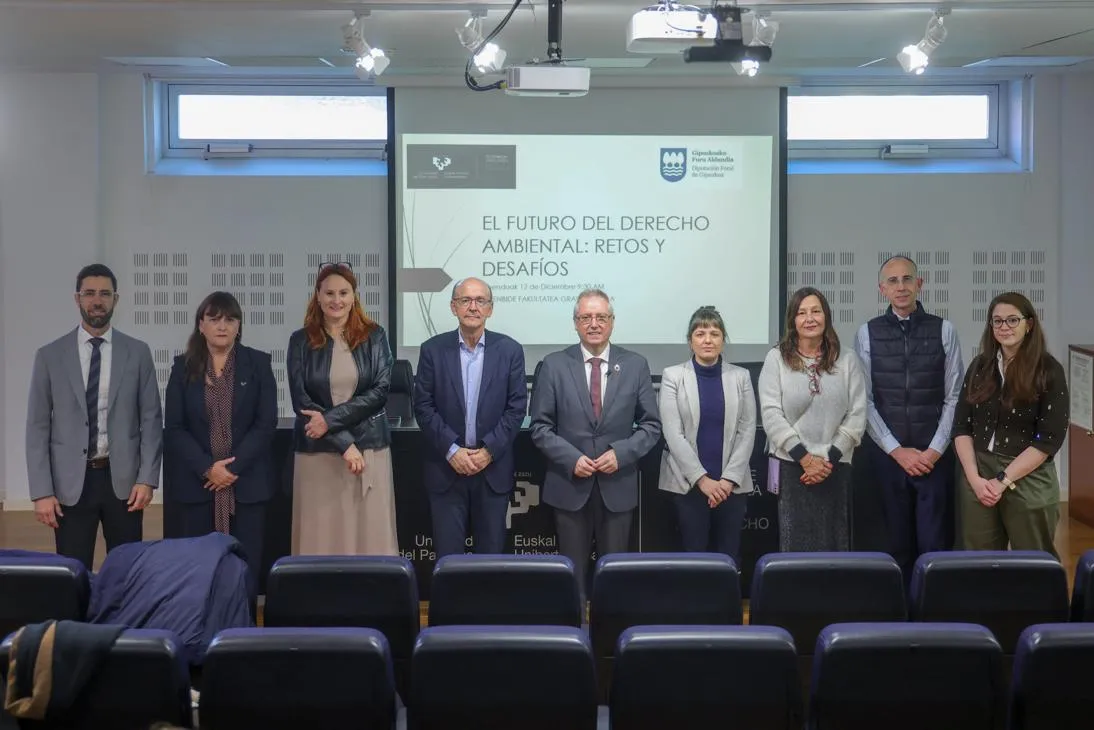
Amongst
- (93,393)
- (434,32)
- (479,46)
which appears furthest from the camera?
(434,32)

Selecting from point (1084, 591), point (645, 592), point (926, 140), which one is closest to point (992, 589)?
point (1084, 591)

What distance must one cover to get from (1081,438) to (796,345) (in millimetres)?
3272

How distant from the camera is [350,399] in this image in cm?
529

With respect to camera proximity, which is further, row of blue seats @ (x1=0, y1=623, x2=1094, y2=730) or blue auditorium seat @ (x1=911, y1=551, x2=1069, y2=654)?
blue auditorium seat @ (x1=911, y1=551, x2=1069, y2=654)

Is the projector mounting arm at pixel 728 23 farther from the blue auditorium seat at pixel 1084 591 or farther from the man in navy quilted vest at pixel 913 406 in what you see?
the blue auditorium seat at pixel 1084 591

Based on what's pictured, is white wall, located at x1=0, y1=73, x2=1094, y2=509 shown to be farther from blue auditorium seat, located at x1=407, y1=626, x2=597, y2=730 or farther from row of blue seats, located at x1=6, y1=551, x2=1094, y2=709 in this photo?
blue auditorium seat, located at x1=407, y1=626, x2=597, y2=730

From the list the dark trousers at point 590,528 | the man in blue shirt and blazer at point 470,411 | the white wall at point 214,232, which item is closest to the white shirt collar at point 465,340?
the man in blue shirt and blazer at point 470,411

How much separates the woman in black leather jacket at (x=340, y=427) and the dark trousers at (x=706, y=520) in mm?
1304

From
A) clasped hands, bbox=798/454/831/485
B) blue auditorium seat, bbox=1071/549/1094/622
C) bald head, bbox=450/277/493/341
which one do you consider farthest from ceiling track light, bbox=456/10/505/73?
blue auditorium seat, bbox=1071/549/1094/622

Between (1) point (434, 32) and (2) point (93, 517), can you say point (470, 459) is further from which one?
(1) point (434, 32)

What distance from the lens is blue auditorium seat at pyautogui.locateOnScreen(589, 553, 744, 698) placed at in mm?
3533

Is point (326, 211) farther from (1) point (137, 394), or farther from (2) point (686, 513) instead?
(2) point (686, 513)

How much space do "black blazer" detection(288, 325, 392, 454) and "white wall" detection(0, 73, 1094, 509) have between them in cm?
297

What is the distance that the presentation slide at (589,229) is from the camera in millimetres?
7734
